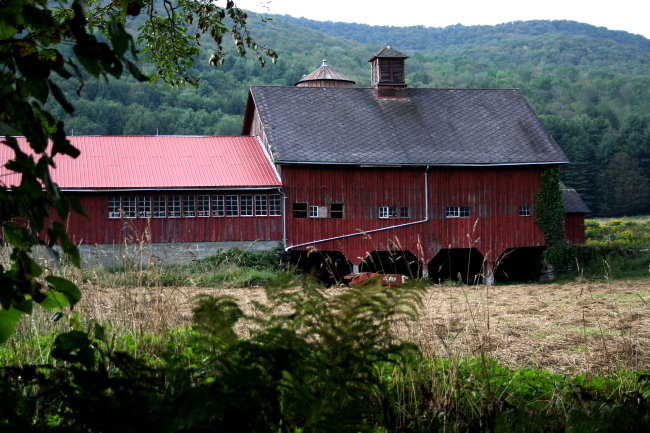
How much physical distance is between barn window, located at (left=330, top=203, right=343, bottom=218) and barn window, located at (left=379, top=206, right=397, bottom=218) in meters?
1.42

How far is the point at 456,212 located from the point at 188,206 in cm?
943

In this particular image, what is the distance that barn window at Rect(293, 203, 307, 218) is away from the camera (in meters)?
25.9

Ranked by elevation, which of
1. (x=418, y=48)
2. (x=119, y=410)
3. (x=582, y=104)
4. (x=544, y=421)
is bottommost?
(x=544, y=421)

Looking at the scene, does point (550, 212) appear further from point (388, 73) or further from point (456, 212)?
point (388, 73)

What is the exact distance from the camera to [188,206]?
25.2m

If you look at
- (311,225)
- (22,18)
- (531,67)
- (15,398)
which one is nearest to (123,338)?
(15,398)

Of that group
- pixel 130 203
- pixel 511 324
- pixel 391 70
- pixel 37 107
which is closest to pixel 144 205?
pixel 130 203

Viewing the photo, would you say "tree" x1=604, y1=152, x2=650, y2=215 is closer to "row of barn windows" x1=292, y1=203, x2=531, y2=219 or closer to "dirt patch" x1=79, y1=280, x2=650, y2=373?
"row of barn windows" x1=292, y1=203, x2=531, y2=219

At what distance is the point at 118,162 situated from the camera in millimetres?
25797

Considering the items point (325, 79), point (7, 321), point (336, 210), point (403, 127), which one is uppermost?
point (325, 79)

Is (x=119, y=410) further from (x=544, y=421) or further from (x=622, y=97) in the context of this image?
(x=622, y=97)

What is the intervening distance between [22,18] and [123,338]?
319cm

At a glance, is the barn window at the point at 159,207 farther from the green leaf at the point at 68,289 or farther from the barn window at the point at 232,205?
the green leaf at the point at 68,289

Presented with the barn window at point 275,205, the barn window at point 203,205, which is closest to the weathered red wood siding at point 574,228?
the barn window at point 275,205
